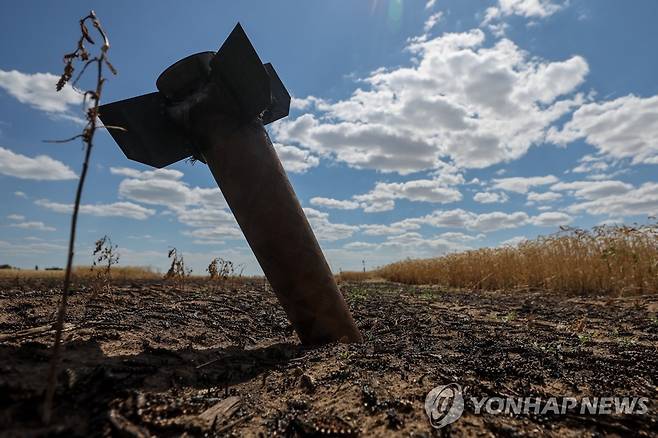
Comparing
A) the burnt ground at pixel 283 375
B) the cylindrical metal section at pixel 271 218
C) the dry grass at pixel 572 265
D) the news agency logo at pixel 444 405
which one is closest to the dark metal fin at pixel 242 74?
the cylindrical metal section at pixel 271 218

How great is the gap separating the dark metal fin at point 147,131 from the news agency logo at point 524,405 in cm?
231

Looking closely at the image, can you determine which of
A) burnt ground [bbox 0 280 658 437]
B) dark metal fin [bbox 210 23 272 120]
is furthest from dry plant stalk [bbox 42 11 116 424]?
dark metal fin [bbox 210 23 272 120]

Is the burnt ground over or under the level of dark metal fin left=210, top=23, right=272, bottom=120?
under

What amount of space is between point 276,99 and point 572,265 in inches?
364

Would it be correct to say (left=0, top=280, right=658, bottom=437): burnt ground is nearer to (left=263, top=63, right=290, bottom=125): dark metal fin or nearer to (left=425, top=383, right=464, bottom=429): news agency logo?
(left=425, top=383, right=464, bottom=429): news agency logo

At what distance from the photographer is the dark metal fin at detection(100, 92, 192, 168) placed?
2.78 m

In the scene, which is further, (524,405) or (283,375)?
(283,375)

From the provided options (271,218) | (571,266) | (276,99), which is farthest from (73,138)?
(571,266)

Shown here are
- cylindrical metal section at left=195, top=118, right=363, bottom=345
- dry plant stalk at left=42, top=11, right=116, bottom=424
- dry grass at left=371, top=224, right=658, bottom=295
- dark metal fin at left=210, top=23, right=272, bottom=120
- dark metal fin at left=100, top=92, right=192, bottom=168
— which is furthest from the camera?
dry grass at left=371, top=224, right=658, bottom=295

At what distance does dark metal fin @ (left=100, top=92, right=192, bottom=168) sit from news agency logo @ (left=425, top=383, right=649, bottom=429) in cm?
231

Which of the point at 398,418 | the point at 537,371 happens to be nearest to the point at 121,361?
the point at 398,418

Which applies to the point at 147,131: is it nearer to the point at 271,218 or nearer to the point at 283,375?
the point at 271,218

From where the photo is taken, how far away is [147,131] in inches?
112

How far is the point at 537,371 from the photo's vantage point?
2.22 metres
